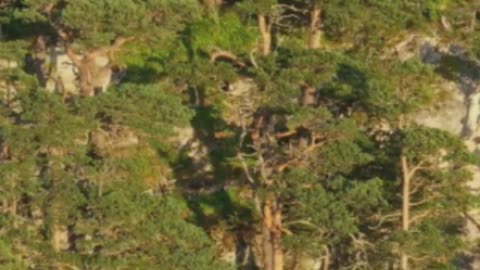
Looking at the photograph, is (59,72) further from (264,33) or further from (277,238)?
(277,238)

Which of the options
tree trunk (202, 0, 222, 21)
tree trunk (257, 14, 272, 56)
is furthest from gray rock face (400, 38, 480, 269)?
tree trunk (202, 0, 222, 21)

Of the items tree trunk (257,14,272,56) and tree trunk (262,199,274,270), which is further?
tree trunk (257,14,272,56)

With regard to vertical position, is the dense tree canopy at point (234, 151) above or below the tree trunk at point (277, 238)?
above

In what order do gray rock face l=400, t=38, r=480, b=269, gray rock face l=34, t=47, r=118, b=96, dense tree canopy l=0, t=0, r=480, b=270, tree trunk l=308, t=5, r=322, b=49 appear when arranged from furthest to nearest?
gray rock face l=400, t=38, r=480, b=269 → gray rock face l=34, t=47, r=118, b=96 → tree trunk l=308, t=5, r=322, b=49 → dense tree canopy l=0, t=0, r=480, b=270

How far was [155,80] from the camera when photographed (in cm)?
2838

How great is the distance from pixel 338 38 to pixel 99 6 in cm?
818

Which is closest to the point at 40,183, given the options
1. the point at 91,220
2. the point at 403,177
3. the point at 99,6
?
the point at 91,220

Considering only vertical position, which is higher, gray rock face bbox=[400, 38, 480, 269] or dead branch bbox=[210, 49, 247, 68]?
dead branch bbox=[210, 49, 247, 68]

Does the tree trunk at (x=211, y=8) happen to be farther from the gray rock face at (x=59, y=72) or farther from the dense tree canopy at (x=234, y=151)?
the gray rock face at (x=59, y=72)

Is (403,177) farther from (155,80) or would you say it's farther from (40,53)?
(40,53)

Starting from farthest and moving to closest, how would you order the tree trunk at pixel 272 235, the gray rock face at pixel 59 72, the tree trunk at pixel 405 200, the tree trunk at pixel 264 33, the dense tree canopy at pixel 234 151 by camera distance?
the gray rock face at pixel 59 72
the tree trunk at pixel 264 33
the tree trunk at pixel 272 235
the tree trunk at pixel 405 200
the dense tree canopy at pixel 234 151

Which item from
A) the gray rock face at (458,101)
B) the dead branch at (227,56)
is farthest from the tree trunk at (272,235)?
the gray rock face at (458,101)

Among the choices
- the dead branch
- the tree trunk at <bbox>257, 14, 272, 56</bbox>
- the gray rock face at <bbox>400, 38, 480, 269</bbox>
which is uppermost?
the tree trunk at <bbox>257, 14, 272, 56</bbox>

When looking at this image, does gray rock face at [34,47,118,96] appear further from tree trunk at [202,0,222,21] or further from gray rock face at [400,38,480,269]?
gray rock face at [400,38,480,269]
